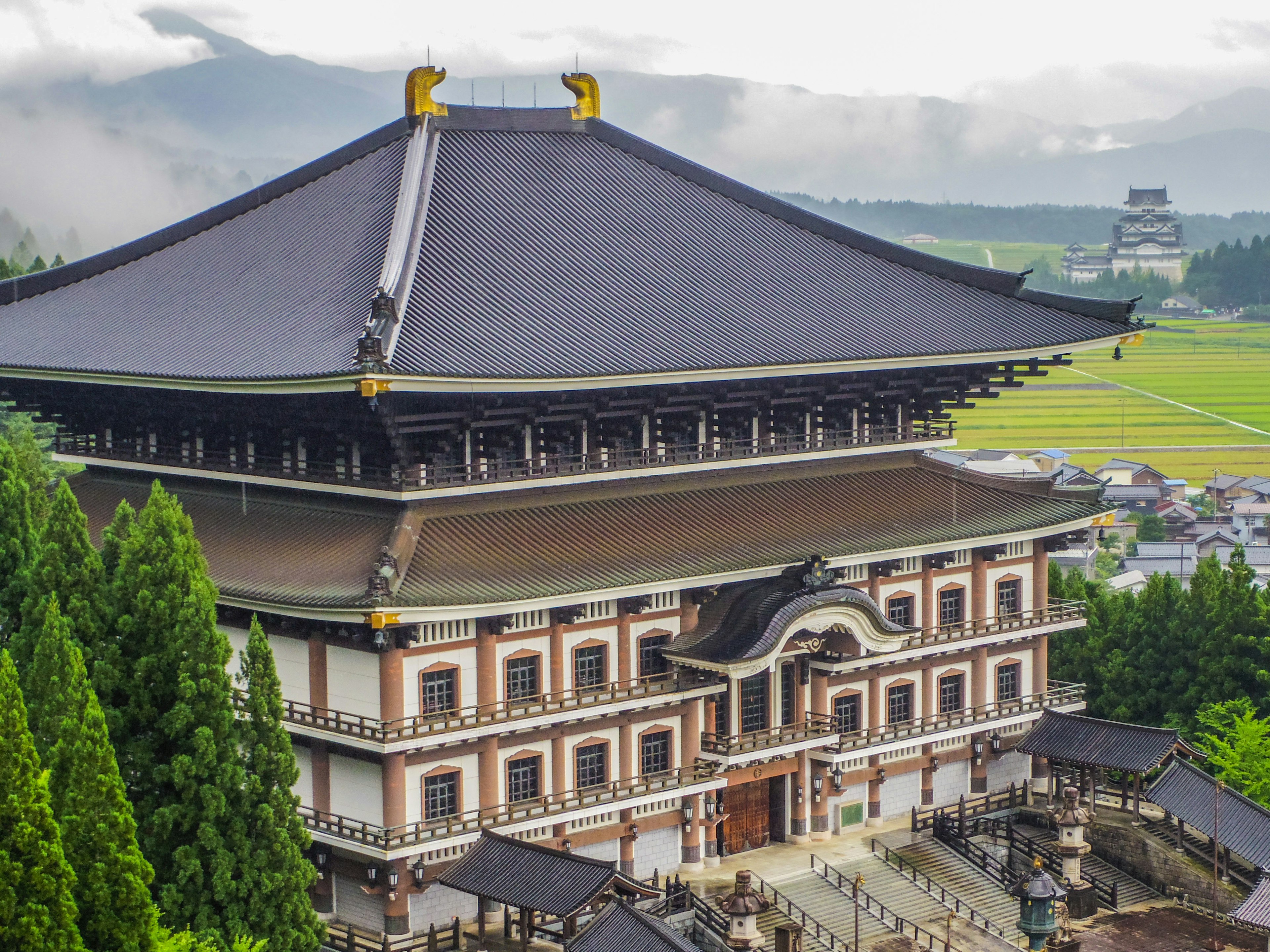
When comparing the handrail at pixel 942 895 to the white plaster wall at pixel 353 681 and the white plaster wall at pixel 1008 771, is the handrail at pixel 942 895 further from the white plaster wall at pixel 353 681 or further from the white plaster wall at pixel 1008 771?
the white plaster wall at pixel 353 681

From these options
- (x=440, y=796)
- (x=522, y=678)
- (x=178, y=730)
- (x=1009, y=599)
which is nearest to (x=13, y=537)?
(x=178, y=730)

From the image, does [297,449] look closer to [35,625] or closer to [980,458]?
[35,625]

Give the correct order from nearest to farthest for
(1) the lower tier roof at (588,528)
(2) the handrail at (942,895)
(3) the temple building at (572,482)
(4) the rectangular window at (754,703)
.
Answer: (1) the lower tier roof at (588,528)
(3) the temple building at (572,482)
(2) the handrail at (942,895)
(4) the rectangular window at (754,703)

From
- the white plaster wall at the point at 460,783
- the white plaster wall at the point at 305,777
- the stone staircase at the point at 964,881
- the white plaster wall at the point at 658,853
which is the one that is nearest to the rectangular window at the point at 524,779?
the white plaster wall at the point at 460,783

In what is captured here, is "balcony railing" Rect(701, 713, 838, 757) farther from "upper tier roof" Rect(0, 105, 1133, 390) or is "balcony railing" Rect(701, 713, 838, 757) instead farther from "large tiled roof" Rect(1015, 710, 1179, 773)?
"upper tier roof" Rect(0, 105, 1133, 390)

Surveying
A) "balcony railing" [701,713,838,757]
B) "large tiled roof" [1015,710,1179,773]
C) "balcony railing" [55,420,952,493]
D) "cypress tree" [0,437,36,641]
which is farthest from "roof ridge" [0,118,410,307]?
"large tiled roof" [1015,710,1179,773]

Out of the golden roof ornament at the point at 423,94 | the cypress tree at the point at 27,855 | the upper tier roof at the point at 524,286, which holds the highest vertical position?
the golden roof ornament at the point at 423,94
